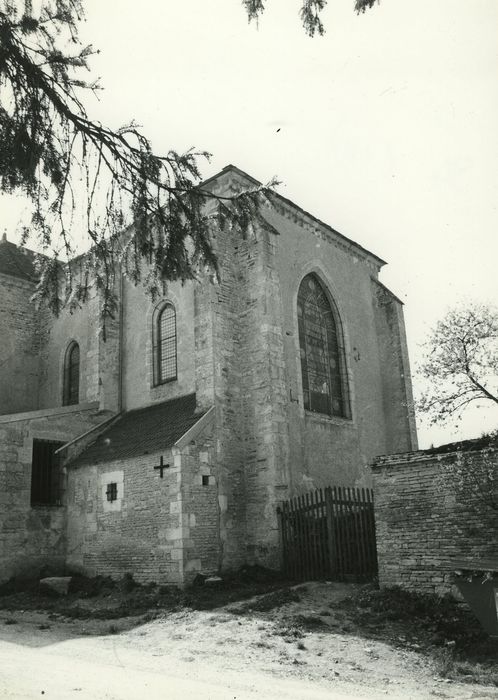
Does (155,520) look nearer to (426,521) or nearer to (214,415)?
(214,415)

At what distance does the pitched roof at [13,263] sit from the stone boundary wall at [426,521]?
14.8 meters

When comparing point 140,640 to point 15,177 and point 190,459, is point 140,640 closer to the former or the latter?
point 190,459

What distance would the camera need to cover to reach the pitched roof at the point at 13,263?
70.9 feet

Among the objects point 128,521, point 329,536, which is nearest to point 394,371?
point 329,536

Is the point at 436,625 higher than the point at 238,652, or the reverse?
the point at 436,625

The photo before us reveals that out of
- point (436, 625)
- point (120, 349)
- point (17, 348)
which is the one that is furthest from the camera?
point (17, 348)

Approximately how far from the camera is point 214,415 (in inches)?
579

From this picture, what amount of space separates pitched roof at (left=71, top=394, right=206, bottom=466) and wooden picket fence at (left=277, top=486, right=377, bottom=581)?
9.96 feet

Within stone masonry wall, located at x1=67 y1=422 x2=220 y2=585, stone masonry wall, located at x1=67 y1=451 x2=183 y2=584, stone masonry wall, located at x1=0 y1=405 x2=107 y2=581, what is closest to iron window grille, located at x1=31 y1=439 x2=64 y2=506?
stone masonry wall, located at x1=0 y1=405 x2=107 y2=581

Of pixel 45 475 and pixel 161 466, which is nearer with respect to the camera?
pixel 161 466

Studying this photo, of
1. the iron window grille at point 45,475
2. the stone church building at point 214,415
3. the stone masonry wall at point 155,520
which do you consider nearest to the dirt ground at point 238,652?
the stone masonry wall at point 155,520

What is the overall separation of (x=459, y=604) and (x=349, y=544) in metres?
3.58

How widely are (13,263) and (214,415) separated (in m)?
11.4

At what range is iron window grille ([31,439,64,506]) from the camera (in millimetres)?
16156
